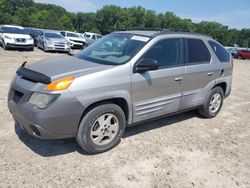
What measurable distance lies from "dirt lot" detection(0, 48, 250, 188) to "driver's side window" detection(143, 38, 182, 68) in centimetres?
129

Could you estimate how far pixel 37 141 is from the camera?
3.97m

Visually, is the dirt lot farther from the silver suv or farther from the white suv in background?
the white suv in background

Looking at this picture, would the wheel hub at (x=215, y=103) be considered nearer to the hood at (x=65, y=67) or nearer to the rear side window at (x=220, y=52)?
the rear side window at (x=220, y=52)

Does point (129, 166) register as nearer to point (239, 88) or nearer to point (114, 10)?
point (239, 88)

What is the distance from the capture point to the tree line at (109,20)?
83688 millimetres

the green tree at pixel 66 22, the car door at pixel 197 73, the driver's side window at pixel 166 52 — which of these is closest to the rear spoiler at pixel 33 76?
the driver's side window at pixel 166 52

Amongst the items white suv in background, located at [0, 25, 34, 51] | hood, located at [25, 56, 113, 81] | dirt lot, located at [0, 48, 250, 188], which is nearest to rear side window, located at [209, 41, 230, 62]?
dirt lot, located at [0, 48, 250, 188]

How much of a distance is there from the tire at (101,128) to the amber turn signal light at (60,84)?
50 centimetres

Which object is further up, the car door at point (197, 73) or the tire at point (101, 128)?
the car door at point (197, 73)

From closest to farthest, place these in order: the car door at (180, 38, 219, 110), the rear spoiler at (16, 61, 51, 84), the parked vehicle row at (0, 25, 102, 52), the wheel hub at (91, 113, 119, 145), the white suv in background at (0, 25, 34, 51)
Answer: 1. the rear spoiler at (16, 61, 51, 84)
2. the wheel hub at (91, 113, 119, 145)
3. the car door at (180, 38, 219, 110)
4. the white suv in background at (0, 25, 34, 51)
5. the parked vehicle row at (0, 25, 102, 52)

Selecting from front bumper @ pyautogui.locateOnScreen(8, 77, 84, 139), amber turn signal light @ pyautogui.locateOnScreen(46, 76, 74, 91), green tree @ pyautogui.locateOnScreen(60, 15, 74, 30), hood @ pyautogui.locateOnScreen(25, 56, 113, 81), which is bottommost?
front bumper @ pyautogui.locateOnScreen(8, 77, 84, 139)

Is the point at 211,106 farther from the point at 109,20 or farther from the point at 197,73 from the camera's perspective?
the point at 109,20

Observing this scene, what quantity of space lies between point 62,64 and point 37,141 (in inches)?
49.6

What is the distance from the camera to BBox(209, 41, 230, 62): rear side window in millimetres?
5418
